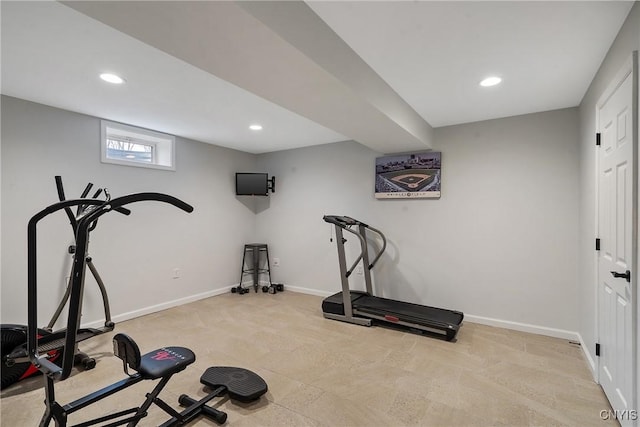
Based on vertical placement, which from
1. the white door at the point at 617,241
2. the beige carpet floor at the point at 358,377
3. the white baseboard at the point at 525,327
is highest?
the white door at the point at 617,241

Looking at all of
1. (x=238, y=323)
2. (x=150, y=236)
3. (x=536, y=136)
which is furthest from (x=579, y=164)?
(x=150, y=236)

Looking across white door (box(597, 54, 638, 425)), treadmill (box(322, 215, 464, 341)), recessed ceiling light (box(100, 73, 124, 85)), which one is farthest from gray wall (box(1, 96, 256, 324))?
white door (box(597, 54, 638, 425))

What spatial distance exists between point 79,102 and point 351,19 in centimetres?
290

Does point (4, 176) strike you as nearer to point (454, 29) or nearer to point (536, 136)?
point (454, 29)

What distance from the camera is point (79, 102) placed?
10.2 feet

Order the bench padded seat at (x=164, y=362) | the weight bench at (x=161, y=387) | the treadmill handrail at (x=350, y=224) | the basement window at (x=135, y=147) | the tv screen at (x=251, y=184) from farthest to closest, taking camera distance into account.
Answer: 1. the tv screen at (x=251, y=184)
2. the treadmill handrail at (x=350, y=224)
3. the basement window at (x=135, y=147)
4. the bench padded seat at (x=164, y=362)
5. the weight bench at (x=161, y=387)

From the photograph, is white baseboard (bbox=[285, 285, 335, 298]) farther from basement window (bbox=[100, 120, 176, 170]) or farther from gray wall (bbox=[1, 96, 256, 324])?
basement window (bbox=[100, 120, 176, 170])

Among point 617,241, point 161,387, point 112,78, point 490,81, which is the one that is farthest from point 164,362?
point 490,81

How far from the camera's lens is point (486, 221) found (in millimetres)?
3721

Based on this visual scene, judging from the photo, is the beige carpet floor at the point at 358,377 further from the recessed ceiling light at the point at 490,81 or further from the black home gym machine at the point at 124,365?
the recessed ceiling light at the point at 490,81

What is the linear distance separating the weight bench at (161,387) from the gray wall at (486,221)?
103 inches

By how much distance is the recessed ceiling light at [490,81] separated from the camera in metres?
2.59

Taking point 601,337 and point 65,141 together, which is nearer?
point 601,337

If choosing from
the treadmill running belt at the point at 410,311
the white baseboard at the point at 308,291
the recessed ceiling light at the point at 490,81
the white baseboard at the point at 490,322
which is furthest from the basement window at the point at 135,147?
the recessed ceiling light at the point at 490,81
